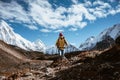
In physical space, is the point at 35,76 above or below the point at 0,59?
below

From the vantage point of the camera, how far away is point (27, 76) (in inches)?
933

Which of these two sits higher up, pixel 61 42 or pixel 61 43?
pixel 61 42

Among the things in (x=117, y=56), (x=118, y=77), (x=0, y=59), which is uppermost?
(x=0, y=59)

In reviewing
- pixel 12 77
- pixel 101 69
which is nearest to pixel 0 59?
pixel 12 77

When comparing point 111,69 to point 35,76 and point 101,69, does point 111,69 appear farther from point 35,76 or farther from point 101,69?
point 35,76

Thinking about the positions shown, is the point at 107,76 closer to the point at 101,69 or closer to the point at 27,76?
the point at 101,69

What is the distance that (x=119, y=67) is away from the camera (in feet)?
60.8

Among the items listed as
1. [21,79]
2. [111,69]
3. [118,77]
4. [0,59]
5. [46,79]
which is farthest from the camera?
[0,59]

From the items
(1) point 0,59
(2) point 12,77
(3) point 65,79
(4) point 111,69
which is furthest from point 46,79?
(1) point 0,59

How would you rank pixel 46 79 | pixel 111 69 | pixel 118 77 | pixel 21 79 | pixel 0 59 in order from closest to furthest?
1. pixel 118 77
2. pixel 111 69
3. pixel 46 79
4. pixel 21 79
5. pixel 0 59

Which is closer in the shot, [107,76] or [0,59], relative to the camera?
[107,76]

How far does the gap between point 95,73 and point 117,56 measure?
12.7 ft

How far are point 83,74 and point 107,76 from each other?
2.57 m

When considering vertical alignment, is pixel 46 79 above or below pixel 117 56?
below
